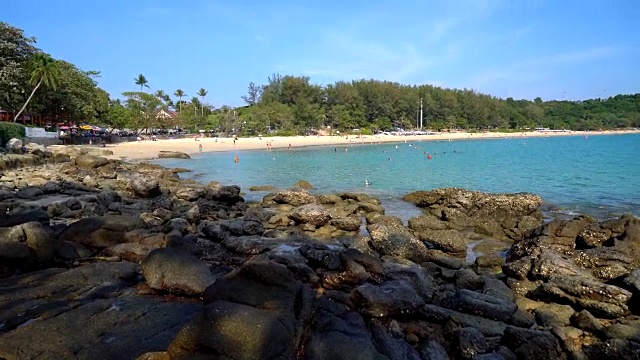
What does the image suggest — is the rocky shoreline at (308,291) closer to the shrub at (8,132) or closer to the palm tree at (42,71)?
the shrub at (8,132)

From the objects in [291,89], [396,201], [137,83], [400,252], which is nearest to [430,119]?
[291,89]

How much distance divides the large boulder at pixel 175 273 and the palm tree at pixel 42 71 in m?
48.8

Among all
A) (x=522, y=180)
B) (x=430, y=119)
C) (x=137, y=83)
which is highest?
(x=137, y=83)

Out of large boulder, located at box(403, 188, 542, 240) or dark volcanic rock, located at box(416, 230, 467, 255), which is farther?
large boulder, located at box(403, 188, 542, 240)

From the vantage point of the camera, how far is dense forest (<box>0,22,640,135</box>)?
47094 millimetres

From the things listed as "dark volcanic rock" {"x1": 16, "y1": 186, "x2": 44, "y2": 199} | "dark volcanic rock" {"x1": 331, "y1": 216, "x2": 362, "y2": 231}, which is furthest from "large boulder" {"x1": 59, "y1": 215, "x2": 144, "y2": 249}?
"dark volcanic rock" {"x1": 16, "y1": 186, "x2": 44, "y2": 199}

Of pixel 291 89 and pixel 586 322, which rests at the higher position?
pixel 291 89

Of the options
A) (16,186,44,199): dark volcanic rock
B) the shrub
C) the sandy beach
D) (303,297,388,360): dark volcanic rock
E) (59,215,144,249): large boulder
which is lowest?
(303,297,388,360): dark volcanic rock

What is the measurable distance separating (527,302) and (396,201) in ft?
42.0

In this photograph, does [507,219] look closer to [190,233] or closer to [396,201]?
[396,201]

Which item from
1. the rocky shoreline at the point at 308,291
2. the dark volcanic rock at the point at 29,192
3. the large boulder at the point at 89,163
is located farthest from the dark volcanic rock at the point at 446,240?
the large boulder at the point at 89,163

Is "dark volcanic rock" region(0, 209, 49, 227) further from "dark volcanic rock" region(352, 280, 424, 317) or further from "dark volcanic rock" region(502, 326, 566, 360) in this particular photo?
"dark volcanic rock" region(502, 326, 566, 360)

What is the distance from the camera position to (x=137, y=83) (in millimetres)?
107625

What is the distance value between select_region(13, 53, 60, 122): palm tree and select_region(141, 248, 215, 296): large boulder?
1923 inches
